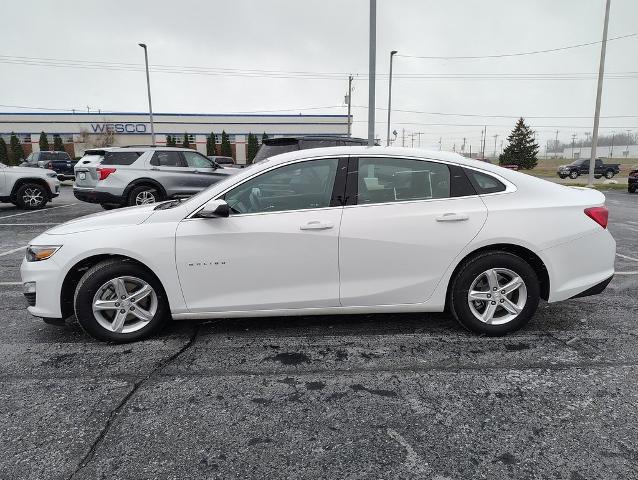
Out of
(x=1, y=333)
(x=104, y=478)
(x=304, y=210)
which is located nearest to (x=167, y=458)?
(x=104, y=478)

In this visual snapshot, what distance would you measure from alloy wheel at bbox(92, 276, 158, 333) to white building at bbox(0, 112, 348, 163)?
51273mm

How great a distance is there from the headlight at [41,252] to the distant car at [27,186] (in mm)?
11244

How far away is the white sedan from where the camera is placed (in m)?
3.44

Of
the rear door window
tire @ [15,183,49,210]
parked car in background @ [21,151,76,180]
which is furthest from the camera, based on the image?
parked car in background @ [21,151,76,180]

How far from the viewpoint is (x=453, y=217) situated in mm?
3500

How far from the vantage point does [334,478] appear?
82.5 inches

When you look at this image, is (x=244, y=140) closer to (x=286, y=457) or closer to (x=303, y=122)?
(x=303, y=122)

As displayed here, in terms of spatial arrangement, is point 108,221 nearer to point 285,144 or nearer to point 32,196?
point 285,144

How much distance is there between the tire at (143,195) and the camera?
10.7m

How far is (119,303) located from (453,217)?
9.05ft

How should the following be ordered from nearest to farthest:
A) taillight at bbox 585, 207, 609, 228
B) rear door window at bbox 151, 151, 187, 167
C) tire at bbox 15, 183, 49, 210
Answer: taillight at bbox 585, 207, 609, 228
rear door window at bbox 151, 151, 187, 167
tire at bbox 15, 183, 49, 210

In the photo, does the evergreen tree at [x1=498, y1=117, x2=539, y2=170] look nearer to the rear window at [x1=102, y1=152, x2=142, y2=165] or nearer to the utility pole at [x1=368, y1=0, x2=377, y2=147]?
the utility pole at [x1=368, y1=0, x2=377, y2=147]

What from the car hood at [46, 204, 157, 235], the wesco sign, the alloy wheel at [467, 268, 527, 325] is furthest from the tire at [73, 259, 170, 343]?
the wesco sign

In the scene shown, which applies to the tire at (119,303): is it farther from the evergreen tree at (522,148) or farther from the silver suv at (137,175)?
the evergreen tree at (522,148)
